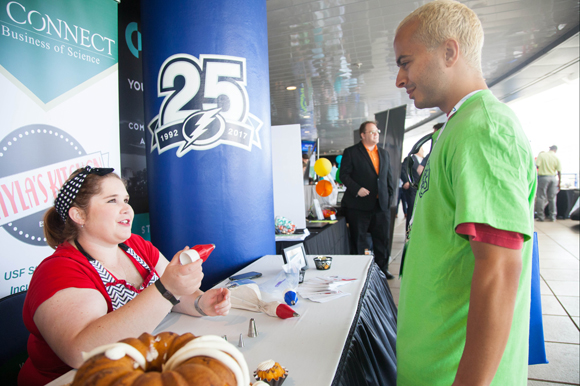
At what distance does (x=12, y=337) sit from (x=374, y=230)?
3411mm

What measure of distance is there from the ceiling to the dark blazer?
1.82 meters

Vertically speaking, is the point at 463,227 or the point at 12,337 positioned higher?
the point at 463,227

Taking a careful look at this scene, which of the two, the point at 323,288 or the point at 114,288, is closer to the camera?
the point at 114,288

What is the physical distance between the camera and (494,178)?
63 cm

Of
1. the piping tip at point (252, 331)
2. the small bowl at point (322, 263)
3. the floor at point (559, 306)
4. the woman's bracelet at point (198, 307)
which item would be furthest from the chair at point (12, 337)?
the floor at point (559, 306)

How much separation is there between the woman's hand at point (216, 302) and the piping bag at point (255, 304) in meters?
0.08

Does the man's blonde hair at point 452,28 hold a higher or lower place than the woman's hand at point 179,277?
higher

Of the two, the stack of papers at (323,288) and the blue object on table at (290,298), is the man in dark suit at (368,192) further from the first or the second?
the blue object on table at (290,298)

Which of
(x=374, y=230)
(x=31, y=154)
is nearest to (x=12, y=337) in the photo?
(x=31, y=154)

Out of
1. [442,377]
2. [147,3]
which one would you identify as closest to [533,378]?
[442,377]

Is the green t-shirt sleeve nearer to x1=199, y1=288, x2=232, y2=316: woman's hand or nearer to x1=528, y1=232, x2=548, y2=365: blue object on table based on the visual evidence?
x1=528, y1=232, x2=548, y2=365: blue object on table

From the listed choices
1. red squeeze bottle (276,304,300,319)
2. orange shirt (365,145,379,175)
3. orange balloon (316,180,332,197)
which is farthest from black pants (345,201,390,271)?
red squeeze bottle (276,304,300,319)

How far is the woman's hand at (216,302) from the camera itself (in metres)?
1.21

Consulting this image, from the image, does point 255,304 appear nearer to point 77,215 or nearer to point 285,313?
point 285,313
